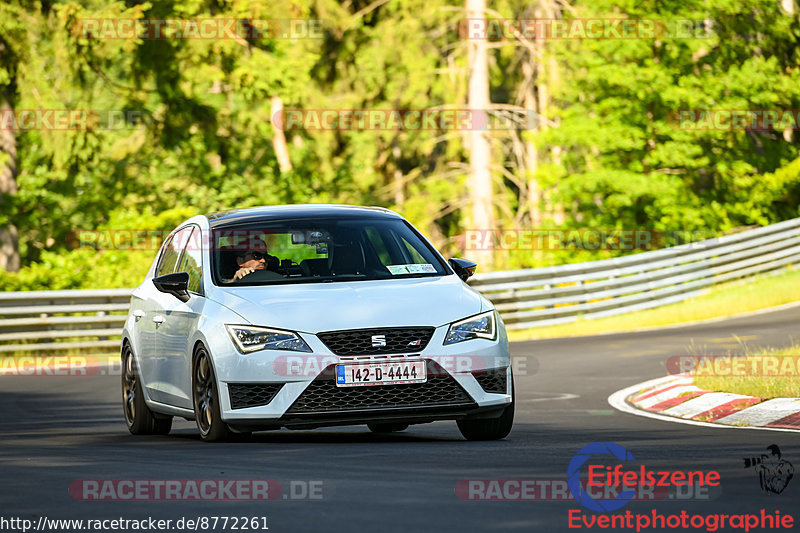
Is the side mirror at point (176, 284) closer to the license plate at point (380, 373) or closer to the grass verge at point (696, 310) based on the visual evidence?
the license plate at point (380, 373)

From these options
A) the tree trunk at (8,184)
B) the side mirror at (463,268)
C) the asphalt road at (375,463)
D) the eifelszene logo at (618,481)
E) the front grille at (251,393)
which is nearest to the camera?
the asphalt road at (375,463)

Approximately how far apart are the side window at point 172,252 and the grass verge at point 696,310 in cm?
1330

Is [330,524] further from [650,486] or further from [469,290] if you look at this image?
[469,290]

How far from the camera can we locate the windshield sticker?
1106 cm

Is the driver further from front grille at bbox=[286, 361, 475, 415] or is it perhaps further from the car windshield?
front grille at bbox=[286, 361, 475, 415]

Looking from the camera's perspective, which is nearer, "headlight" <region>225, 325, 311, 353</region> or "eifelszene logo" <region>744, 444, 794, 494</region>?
"eifelszene logo" <region>744, 444, 794, 494</region>

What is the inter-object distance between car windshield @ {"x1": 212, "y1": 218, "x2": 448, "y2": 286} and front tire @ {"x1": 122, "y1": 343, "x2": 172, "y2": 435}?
1.58 meters

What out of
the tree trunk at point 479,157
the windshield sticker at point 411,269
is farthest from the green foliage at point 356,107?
the windshield sticker at point 411,269

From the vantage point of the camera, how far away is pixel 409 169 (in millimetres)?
55562

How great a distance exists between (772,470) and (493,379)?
7.68 ft

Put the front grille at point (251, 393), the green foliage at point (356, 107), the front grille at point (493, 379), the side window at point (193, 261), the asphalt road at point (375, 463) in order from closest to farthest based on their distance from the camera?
the asphalt road at point (375, 463), the front grille at point (251, 393), the front grille at point (493, 379), the side window at point (193, 261), the green foliage at point (356, 107)

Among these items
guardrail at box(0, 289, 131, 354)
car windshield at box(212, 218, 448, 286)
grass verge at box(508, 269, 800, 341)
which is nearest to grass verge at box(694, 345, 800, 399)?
car windshield at box(212, 218, 448, 286)

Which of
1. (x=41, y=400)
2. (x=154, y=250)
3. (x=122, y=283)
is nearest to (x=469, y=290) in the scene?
(x=41, y=400)

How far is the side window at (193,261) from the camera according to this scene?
36.9 ft
